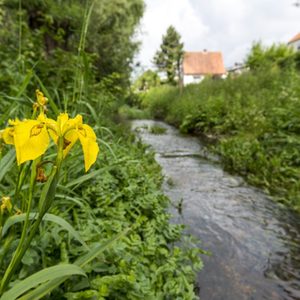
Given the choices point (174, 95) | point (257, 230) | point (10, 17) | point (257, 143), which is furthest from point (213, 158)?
point (174, 95)

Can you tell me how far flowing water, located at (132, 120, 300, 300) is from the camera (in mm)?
2047

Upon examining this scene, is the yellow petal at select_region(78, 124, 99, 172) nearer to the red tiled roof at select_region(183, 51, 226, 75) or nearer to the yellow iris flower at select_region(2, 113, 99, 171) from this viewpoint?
the yellow iris flower at select_region(2, 113, 99, 171)

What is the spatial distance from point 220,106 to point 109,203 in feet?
24.3

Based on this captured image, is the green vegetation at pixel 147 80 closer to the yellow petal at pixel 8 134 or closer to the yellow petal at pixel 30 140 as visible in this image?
the yellow petal at pixel 8 134

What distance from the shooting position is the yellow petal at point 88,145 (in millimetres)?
530

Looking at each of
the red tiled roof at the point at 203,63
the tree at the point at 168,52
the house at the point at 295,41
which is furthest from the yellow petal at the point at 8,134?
Result: the house at the point at 295,41

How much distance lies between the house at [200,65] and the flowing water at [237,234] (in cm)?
3987

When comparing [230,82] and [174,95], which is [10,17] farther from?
[174,95]

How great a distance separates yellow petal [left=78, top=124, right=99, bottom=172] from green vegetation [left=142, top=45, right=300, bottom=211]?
10.9ft

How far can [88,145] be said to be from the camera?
537 mm

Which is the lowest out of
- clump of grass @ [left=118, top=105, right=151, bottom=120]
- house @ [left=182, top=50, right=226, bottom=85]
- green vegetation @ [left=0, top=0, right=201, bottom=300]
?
clump of grass @ [left=118, top=105, right=151, bottom=120]

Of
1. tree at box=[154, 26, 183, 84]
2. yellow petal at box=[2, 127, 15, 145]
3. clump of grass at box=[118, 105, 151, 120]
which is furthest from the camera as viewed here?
tree at box=[154, 26, 183, 84]

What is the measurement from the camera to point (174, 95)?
1551 cm

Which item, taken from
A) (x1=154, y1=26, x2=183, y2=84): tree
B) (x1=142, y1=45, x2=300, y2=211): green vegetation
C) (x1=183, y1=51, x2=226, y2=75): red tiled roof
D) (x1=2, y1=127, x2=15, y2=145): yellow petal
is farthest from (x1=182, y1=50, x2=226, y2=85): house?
(x1=2, y1=127, x2=15, y2=145): yellow petal
